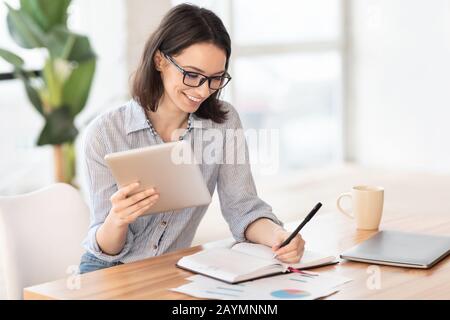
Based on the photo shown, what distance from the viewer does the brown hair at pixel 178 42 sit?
2006 millimetres

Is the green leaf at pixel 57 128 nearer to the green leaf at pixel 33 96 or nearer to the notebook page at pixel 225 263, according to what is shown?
the green leaf at pixel 33 96

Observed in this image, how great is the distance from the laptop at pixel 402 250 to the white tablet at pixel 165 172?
15.1 inches

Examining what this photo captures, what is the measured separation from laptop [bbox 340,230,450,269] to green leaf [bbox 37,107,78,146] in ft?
7.50

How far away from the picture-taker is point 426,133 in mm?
5711

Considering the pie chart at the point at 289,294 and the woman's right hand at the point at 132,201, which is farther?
the woman's right hand at the point at 132,201

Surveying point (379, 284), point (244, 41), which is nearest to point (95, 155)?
point (379, 284)

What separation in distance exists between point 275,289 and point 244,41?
13.4ft

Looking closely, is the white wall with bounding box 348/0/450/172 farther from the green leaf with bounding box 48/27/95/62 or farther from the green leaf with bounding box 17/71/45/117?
the green leaf with bounding box 17/71/45/117

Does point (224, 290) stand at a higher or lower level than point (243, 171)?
lower

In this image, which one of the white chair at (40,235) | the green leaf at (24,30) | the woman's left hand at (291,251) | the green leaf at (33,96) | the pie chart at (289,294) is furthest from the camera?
the green leaf at (33,96)

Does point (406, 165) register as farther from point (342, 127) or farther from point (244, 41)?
point (244, 41)

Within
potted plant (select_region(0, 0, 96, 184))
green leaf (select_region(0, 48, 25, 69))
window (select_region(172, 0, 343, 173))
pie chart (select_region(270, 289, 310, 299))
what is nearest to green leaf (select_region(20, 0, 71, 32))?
potted plant (select_region(0, 0, 96, 184))

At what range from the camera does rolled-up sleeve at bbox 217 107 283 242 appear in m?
2.04

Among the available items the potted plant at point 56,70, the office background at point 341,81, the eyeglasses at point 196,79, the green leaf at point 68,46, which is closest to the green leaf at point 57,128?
the potted plant at point 56,70
